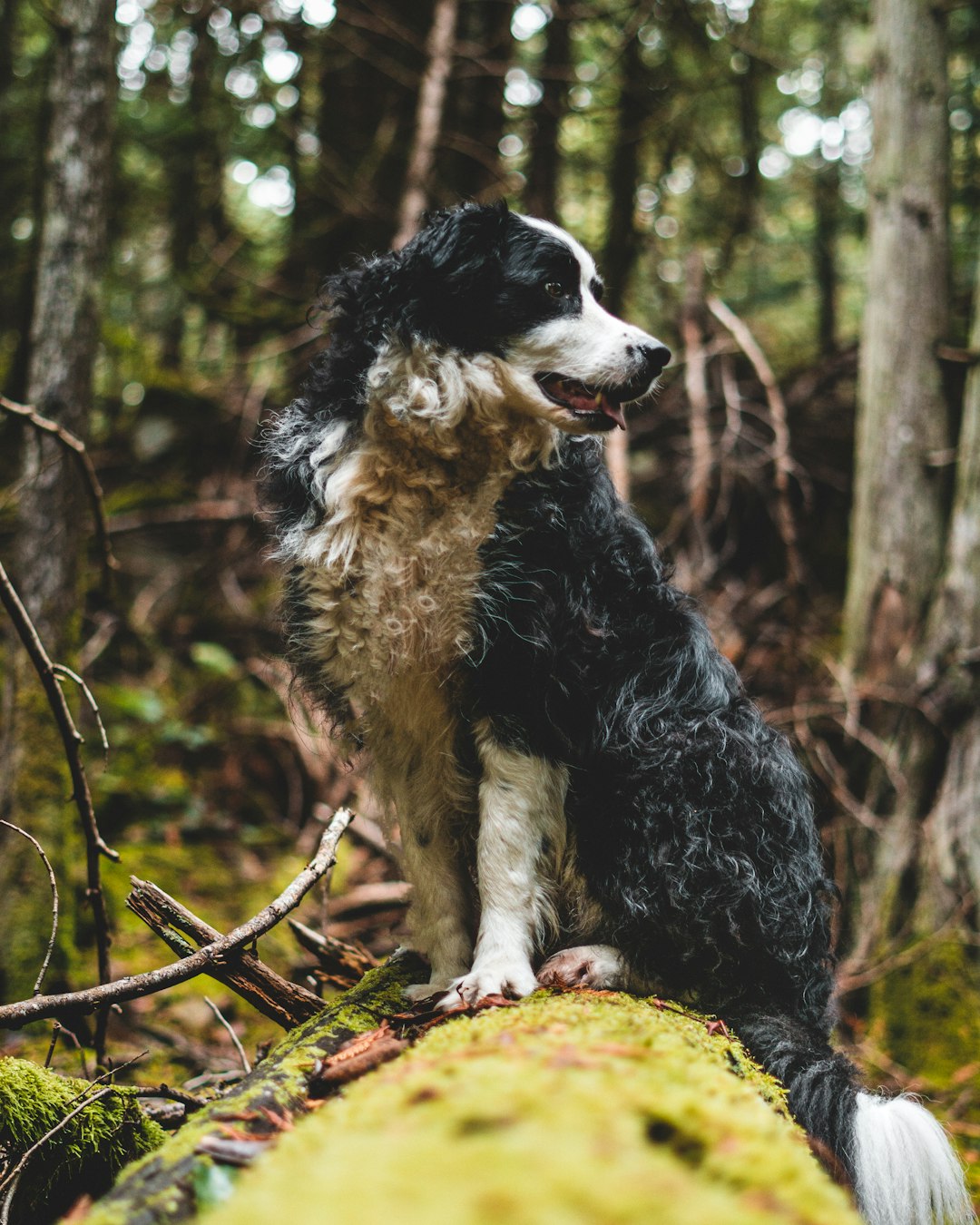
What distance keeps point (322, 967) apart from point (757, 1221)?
2.75m

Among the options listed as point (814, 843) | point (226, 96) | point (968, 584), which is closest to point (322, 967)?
point (814, 843)

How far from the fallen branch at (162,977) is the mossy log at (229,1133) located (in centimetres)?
26

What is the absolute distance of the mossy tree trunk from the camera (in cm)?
455

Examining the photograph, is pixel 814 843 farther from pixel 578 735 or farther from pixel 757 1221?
pixel 757 1221

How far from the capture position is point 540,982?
2.59 metres

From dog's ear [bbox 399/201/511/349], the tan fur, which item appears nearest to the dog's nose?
the tan fur

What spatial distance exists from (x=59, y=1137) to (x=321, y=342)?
284 inches

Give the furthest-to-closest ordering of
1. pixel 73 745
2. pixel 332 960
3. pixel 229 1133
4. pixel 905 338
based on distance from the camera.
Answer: pixel 905 338 < pixel 332 960 < pixel 73 745 < pixel 229 1133

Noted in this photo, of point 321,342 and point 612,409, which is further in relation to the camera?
point 321,342

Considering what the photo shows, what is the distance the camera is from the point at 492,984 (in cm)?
244

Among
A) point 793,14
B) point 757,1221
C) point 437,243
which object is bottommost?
point 757,1221

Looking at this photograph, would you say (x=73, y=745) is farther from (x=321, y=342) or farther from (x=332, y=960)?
(x=321, y=342)

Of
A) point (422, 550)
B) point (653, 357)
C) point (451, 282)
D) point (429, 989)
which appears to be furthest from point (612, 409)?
point (429, 989)

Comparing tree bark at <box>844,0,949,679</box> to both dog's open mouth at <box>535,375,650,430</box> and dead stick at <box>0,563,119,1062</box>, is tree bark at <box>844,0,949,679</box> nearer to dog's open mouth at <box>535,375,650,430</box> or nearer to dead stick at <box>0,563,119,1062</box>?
dog's open mouth at <box>535,375,650,430</box>
